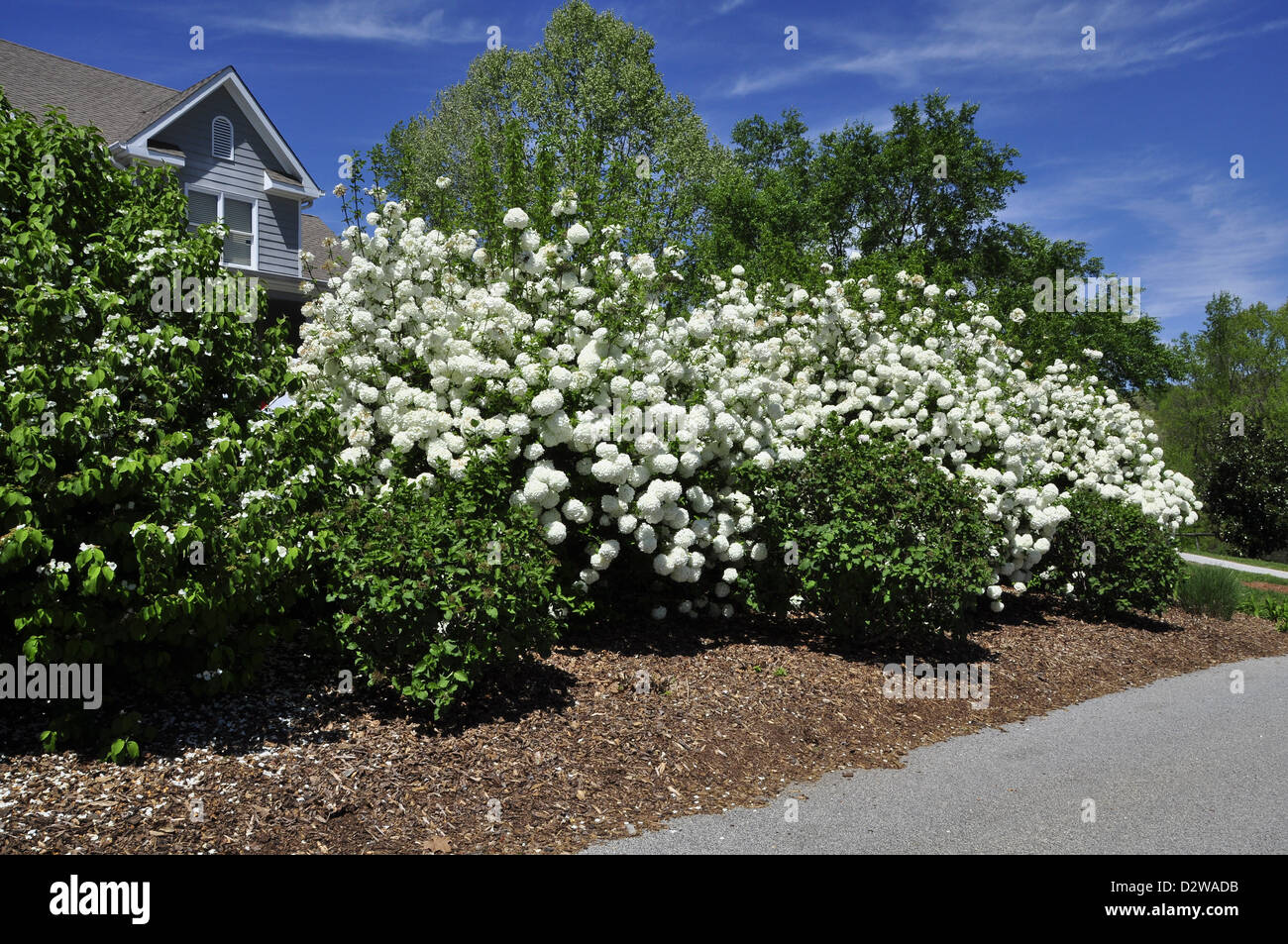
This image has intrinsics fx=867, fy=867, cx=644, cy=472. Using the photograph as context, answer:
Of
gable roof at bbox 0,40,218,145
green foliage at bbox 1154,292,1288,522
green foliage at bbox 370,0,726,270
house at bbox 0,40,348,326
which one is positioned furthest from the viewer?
green foliage at bbox 1154,292,1288,522

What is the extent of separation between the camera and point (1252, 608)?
12188 mm

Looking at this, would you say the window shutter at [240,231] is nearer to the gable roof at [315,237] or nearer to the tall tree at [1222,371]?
the gable roof at [315,237]

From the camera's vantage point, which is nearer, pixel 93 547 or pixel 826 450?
pixel 93 547

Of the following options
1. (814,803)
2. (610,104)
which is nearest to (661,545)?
(814,803)

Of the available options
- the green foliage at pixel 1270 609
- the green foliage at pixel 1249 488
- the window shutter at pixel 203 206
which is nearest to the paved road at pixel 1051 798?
the green foliage at pixel 1270 609

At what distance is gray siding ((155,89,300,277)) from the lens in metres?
17.3

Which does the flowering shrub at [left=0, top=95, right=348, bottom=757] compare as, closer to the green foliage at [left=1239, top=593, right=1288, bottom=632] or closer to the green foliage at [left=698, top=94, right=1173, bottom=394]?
the green foliage at [left=1239, top=593, right=1288, bottom=632]

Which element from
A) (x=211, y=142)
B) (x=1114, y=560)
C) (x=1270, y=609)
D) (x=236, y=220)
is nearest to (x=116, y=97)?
(x=211, y=142)

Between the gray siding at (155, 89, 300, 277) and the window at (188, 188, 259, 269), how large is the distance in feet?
0.52

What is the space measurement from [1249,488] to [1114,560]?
50.3 feet

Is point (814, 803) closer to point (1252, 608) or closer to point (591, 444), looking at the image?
point (591, 444)

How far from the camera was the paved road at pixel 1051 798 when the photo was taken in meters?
4.31

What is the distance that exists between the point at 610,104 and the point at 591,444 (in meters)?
26.1

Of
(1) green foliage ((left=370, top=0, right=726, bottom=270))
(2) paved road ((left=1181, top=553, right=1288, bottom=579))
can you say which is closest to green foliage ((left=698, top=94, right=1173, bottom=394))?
(1) green foliage ((left=370, top=0, right=726, bottom=270))
